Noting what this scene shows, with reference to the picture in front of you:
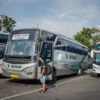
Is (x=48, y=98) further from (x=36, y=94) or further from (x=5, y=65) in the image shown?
(x=5, y=65)

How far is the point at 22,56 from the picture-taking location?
12.2m

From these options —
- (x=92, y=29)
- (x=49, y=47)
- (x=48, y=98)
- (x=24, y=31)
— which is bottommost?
(x=48, y=98)

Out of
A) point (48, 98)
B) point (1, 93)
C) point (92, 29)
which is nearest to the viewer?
point (48, 98)

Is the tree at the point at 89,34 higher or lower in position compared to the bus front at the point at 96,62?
higher

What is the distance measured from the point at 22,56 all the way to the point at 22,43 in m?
0.80

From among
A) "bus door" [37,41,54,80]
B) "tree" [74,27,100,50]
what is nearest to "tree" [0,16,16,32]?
"tree" [74,27,100,50]

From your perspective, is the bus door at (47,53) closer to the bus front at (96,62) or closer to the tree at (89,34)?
the bus front at (96,62)

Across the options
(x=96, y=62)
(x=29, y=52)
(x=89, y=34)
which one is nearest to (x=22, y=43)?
(x=29, y=52)

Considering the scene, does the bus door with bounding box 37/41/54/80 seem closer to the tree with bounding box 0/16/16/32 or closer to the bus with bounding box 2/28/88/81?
the bus with bounding box 2/28/88/81

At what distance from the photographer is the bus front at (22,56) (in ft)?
39.6

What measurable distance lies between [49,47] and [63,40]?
125 inches

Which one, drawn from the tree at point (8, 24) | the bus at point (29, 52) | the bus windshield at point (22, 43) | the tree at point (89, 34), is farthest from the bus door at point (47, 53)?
the tree at point (89, 34)

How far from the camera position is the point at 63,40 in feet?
53.4

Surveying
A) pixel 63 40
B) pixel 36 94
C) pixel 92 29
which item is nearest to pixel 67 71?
pixel 63 40
